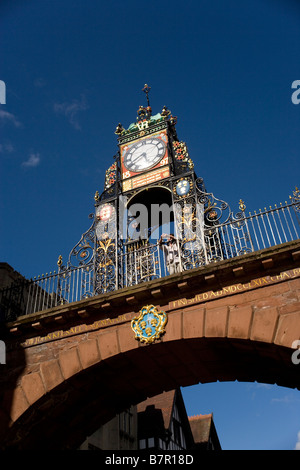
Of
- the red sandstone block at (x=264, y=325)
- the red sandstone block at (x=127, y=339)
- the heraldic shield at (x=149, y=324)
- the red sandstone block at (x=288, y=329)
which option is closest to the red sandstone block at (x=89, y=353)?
the red sandstone block at (x=127, y=339)

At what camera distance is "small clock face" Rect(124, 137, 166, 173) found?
13.3 metres

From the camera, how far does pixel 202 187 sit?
12.0 meters

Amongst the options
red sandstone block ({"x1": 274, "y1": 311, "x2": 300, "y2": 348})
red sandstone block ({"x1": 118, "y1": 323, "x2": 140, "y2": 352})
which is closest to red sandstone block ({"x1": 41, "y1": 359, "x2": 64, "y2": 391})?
red sandstone block ({"x1": 118, "y1": 323, "x2": 140, "y2": 352})

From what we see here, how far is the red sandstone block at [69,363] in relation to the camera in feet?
31.2

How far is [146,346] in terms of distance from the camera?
9.17 metres

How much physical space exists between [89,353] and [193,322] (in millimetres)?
2450

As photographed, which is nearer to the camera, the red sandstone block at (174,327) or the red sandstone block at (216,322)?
the red sandstone block at (216,322)

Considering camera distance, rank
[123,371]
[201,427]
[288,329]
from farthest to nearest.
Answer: [201,427], [123,371], [288,329]

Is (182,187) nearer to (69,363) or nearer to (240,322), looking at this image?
(240,322)

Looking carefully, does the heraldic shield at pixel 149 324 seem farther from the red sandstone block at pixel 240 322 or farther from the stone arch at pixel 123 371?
the red sandstone block at pixel 240 322

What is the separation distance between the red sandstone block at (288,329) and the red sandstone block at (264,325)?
0.36 ft

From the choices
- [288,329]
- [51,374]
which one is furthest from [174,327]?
[51,374]

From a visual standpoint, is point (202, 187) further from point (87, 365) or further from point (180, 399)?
point (180, 399)
